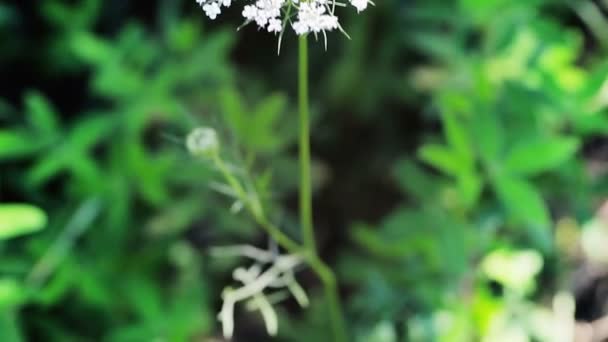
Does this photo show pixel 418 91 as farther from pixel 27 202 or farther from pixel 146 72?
pixel 27 202

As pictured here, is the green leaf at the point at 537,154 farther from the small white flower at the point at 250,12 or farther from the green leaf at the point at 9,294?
the green leaf at the point at 9,294

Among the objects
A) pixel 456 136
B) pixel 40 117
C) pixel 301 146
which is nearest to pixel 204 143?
pixel 301 146

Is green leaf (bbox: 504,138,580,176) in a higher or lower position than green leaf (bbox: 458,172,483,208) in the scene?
higher

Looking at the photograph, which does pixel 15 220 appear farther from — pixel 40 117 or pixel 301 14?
pixel 301 14

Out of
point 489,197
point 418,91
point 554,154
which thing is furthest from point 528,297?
point 418,91

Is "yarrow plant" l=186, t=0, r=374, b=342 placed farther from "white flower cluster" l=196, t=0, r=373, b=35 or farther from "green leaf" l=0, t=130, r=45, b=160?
"green leaf" l=0, t=130, r=45, b=160

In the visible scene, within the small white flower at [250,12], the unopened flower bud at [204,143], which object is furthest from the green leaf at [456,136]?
the small white flower at [250,12]

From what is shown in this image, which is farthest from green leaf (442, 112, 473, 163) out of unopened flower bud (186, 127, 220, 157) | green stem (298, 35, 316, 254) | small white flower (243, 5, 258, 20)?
small white flower (243, 5, 258, 20)
